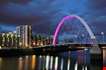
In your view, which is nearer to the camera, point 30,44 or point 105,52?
point 105,52

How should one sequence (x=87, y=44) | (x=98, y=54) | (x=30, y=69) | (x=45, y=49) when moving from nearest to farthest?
1. (x=30, y=69)
2. (x=98, y=54)
3. (x=87, y=44)
4. (x=45, y=49)

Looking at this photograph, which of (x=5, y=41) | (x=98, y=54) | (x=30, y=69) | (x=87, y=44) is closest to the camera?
(x=30, y=69)

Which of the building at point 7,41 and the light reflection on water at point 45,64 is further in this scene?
the building at point 7,41

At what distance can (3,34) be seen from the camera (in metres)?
138

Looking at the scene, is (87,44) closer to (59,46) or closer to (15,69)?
(59,46)

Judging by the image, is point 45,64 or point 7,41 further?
point 7,41

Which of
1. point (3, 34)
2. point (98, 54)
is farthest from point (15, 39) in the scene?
point (98, 54)

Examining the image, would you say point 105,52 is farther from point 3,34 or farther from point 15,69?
point 15,69

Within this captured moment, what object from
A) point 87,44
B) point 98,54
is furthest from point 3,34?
point 98,54

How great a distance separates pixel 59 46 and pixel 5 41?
2711 cm

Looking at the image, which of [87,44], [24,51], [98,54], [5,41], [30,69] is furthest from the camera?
[5,41]

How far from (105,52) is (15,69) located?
215 ft

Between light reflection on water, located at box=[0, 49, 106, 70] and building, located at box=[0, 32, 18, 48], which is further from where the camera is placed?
building, located at box=[0, 32, 18, 48]

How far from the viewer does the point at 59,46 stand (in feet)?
381
